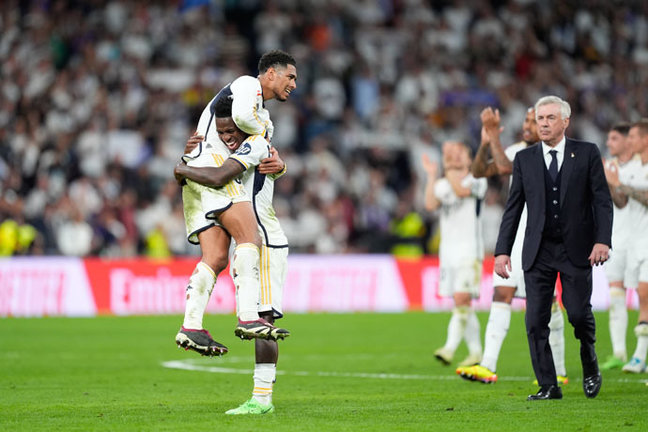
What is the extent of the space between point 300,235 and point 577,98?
9.83 metres

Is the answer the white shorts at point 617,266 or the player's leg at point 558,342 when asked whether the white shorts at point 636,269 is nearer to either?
the white shorts at point 617,266

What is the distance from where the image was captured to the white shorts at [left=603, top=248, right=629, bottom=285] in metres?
14.0

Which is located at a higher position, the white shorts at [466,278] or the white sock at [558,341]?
the white shorts at [466,278]

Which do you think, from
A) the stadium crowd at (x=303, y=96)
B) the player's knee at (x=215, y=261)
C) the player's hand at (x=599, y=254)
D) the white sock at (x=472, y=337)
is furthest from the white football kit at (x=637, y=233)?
the stadium crowd at (x=303, y=96)

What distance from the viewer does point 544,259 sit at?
10000 millimetres

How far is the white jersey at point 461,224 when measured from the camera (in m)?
A: 14.1

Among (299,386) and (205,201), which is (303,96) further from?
(205,201)

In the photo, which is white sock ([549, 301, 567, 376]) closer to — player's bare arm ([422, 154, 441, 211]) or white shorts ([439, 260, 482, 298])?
white shorts ([439, 260, 482, 298])

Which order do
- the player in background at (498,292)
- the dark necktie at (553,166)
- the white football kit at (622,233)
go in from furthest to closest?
the white football kit at (622,233), the player in background at (498,292), the dark necktie at (553,166)

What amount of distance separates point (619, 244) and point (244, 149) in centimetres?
645

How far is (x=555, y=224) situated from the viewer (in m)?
9.91

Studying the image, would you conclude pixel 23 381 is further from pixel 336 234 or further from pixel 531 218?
pixel 336 234

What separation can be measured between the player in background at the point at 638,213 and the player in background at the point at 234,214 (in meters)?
5.24

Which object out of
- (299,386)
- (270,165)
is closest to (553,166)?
(270,165)
